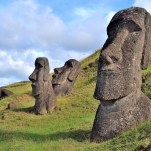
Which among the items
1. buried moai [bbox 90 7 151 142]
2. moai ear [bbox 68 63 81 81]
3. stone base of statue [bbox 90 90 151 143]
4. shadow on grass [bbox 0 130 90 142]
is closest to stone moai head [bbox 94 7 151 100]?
buried moai [bbox 90 7 151 142]

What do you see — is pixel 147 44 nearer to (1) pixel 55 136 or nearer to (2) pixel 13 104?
(1) pixel 55 136

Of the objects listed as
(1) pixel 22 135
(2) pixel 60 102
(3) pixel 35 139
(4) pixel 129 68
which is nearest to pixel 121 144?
(4) pixel 129 68

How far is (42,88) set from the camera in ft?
81.6

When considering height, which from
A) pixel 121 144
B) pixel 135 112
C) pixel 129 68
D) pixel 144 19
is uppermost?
pixel 144 19

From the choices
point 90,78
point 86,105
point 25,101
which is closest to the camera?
point 86,105

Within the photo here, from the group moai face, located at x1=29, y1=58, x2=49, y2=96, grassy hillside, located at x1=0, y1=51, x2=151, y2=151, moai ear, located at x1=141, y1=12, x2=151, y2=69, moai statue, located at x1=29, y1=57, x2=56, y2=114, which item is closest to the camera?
grassy hillside, located at x1=0, y1=51, x2=151, y2=151

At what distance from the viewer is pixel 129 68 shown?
13.6m

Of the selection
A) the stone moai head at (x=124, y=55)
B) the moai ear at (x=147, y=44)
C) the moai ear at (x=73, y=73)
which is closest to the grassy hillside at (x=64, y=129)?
the moai ear at (x=73, y=73)

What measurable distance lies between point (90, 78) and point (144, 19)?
67.5ft

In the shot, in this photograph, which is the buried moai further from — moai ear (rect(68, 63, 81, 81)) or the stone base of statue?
moai ear (rect(68, 63, 81, 81))

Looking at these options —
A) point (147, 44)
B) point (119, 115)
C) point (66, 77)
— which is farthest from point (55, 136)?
point (66, 77)

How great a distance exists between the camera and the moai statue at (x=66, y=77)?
28.5 meters

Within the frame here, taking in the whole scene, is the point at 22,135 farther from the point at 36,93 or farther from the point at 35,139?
the point at 36,93

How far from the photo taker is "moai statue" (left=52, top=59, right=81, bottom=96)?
2850 centimetres
